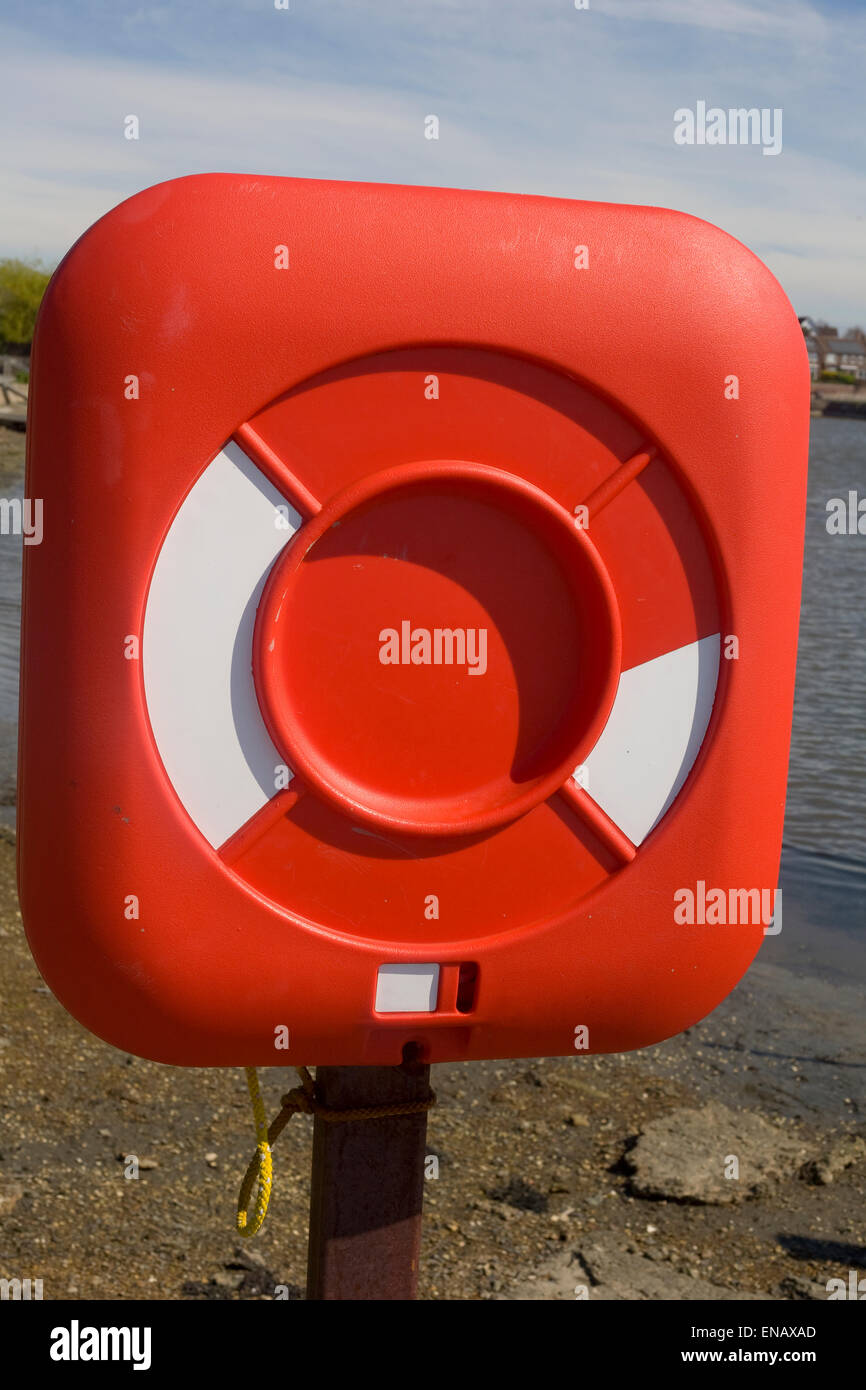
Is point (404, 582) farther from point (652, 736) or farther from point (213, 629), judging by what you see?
point (652, 736)

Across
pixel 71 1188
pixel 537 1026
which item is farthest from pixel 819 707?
pixel 537 1026

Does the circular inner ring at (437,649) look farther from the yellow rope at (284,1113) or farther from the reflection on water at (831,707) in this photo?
the reflection on water at (831,707)

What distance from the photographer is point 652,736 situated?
57.9 inches

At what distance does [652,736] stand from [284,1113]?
2.18ft

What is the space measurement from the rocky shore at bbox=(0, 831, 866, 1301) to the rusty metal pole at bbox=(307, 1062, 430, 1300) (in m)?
1.27

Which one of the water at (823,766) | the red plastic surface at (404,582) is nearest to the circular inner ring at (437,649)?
the red plastic surface at (404,582)

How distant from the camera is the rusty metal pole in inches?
64.2

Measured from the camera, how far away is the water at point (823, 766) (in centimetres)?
541

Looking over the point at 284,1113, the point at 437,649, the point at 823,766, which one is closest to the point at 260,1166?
the point at 284,1113

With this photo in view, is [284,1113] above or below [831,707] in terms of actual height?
above

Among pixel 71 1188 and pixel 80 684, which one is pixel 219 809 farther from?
pixel 71 1188

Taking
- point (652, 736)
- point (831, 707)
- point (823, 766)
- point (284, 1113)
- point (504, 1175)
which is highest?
point (652, 736)

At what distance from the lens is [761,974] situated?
4.90m

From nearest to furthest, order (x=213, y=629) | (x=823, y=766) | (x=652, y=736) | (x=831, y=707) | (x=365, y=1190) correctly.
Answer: (x=213, y=629), (x=652, y=736), (x=365, y=1190), (x=823, y=766), (x=831, y=707)
